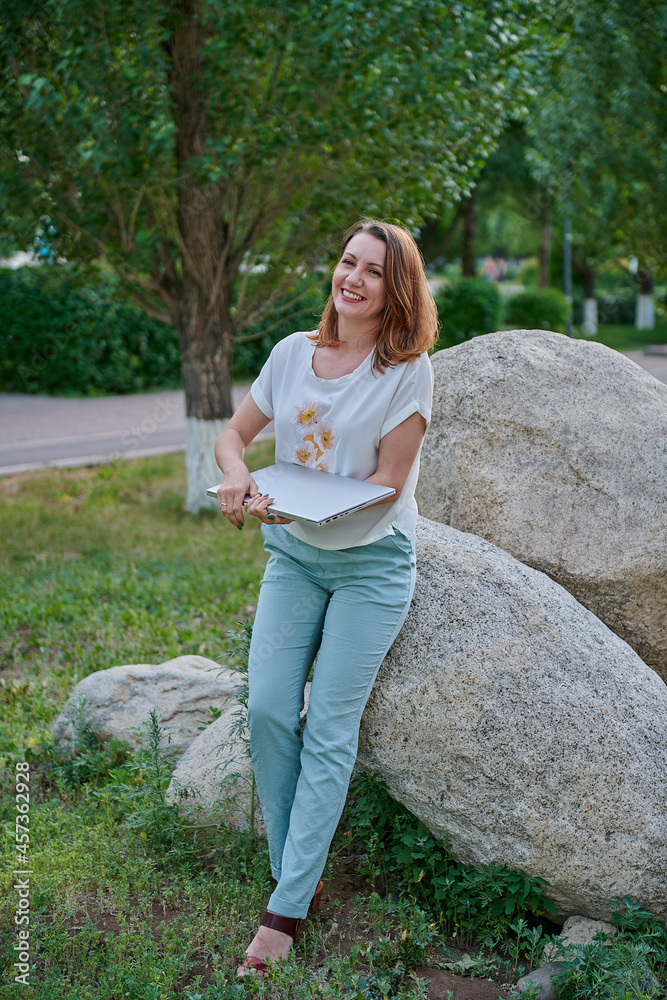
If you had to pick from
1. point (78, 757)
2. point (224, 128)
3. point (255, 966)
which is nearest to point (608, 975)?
point (255, 966)

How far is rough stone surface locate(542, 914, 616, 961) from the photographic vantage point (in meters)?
2.86

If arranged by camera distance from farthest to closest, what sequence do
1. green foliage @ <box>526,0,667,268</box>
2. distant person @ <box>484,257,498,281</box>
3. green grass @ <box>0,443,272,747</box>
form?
distant person @ <box>484,257,498,281</box> < green foliage @ <box>526,0,667,268</box> < green grass @ <box>0,443,272,747</box>

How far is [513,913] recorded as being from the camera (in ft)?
9.91

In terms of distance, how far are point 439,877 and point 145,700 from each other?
166 centimetres

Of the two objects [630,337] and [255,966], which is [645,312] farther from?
[255,966]

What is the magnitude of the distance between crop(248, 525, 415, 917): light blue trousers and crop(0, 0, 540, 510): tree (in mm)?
4218

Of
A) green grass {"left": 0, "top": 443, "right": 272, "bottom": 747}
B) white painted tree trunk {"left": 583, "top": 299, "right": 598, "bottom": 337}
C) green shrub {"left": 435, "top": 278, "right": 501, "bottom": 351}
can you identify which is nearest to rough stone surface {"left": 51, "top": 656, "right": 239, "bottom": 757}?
green grass {"left": 0, "top": 443, "right": 272, "bottom": 747}

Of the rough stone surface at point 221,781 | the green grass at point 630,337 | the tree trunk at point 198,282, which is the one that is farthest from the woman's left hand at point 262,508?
the green grass at point 630,337

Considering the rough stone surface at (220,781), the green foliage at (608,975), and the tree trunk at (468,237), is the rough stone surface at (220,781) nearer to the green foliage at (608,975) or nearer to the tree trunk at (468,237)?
the green foliage at (608,975)

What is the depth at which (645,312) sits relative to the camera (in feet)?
96.4

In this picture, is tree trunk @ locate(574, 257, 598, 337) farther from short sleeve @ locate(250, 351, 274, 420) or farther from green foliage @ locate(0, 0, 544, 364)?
short sleeve @ locate(250, 351, 274, 420)

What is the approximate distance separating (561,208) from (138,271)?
35.7 ft

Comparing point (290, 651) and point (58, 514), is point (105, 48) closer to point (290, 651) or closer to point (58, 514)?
point (58, 514)

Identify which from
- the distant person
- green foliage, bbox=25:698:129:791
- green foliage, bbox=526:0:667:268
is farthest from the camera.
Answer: the distant person
